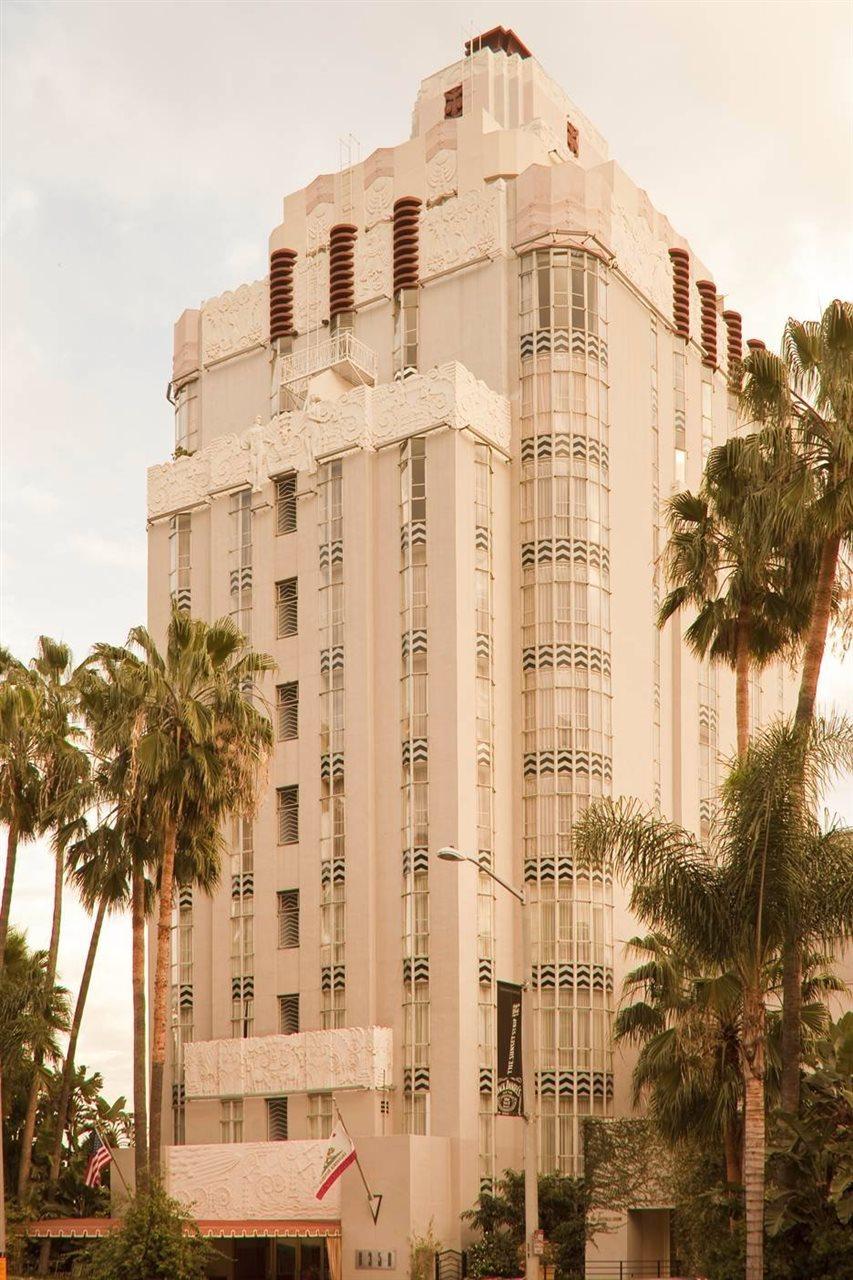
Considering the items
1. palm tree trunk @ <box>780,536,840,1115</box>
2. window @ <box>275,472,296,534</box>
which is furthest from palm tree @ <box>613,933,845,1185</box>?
window @ <box>275,472,296,534</box>

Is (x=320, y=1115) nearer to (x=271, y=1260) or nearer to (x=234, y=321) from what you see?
(x=271, y=1260)

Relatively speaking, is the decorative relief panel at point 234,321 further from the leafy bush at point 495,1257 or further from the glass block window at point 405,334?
the leafy bush at point 495,1257

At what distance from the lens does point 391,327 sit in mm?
65062

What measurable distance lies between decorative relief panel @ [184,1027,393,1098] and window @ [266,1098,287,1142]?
594mm

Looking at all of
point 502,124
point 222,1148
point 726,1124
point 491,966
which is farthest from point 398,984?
point 502,124

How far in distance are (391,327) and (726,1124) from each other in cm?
3424

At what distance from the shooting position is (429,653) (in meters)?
58.0

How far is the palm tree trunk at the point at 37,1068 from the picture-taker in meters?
55.2

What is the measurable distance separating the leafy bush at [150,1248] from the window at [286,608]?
24176mm

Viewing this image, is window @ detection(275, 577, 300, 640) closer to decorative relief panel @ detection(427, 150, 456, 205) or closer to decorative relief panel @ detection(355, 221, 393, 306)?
decorative relief panel @ detection(355, 221, 393, 306)

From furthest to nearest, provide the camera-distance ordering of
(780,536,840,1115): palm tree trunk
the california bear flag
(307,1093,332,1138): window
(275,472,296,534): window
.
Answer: (275,472,296,534): window → (307,1093,332,1138): window → the california bear flag → (780,536,840,1115): palm tree trunk

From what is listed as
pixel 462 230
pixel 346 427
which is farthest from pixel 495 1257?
pixel 462 230

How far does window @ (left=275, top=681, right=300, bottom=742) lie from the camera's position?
6147cm

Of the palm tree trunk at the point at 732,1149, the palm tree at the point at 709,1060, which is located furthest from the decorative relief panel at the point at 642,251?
the palm tree trunk at the point at 732,1149
